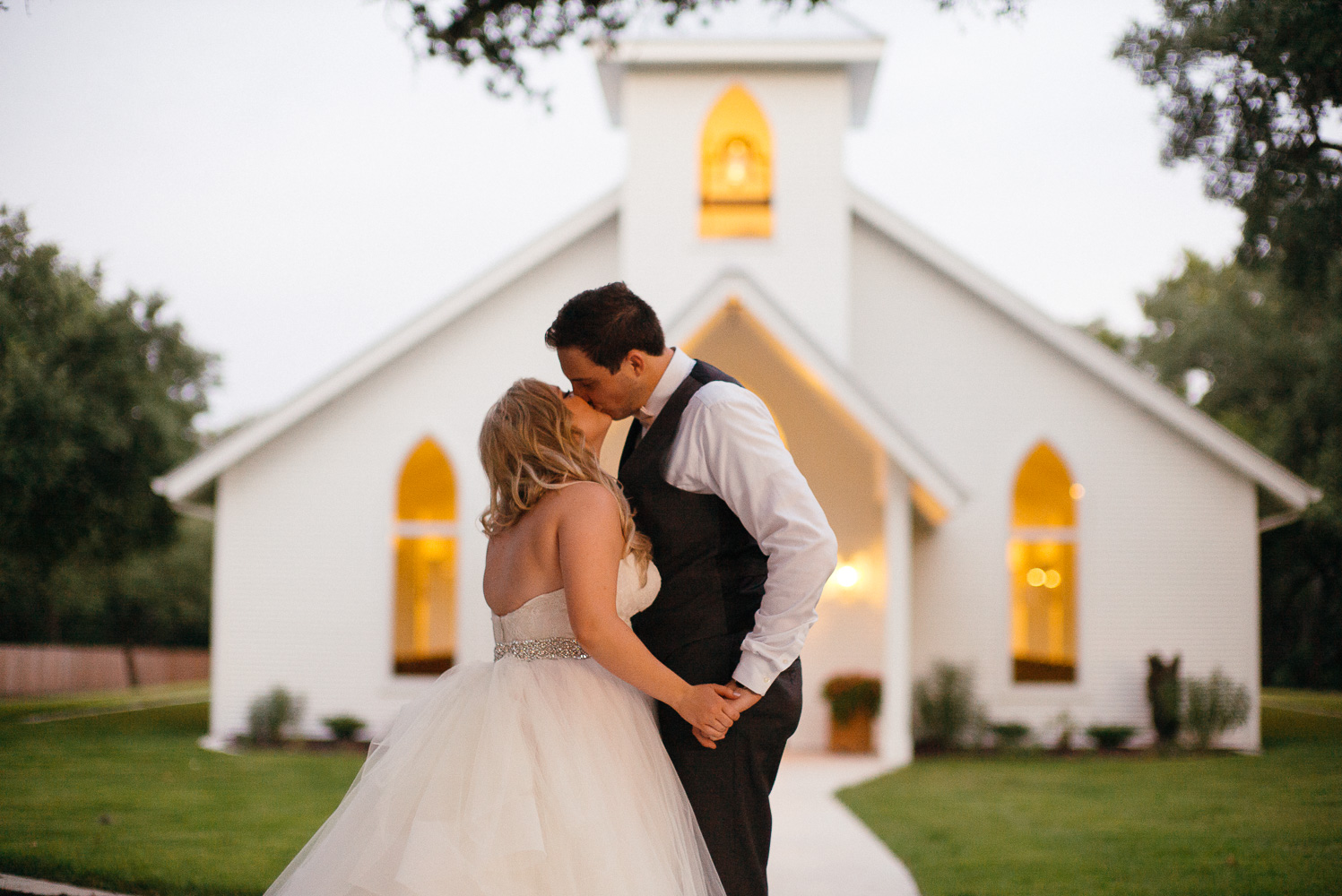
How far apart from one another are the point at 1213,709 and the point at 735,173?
818cm

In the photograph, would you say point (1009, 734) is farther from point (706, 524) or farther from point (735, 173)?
point (706, 524)

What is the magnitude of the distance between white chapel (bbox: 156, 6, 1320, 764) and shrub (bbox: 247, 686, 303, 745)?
22 cm

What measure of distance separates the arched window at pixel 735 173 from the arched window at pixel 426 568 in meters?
5.57

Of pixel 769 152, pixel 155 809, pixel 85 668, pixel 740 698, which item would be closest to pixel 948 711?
pixel 769 152

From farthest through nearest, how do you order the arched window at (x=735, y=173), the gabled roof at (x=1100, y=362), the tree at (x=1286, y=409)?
the arched window at (x=735, y=173)
the gabled roof at (x=1100, y=362)
the tree at (x=1286, y=409)

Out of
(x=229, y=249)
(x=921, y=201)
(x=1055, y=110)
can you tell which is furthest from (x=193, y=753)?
(x=921, y=201)

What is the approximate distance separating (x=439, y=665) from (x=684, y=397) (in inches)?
436

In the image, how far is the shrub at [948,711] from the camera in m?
11.6

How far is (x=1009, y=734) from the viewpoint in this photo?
11.6 metres

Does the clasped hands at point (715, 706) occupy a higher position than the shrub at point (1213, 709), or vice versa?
the clasped hands at point (715, 706)

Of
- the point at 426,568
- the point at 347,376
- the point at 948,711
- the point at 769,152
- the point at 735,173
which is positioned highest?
the point at 769,152

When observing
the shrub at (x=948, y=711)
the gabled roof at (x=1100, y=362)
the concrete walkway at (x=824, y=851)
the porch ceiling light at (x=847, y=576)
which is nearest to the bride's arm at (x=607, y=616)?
the concrete walkway at (x=824, y=851)

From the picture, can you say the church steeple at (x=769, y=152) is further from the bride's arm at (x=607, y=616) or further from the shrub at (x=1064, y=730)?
the bride's arm at (x=607, y=616)

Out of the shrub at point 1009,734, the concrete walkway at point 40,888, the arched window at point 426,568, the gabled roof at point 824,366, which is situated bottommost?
the shrub at point 1009,734
